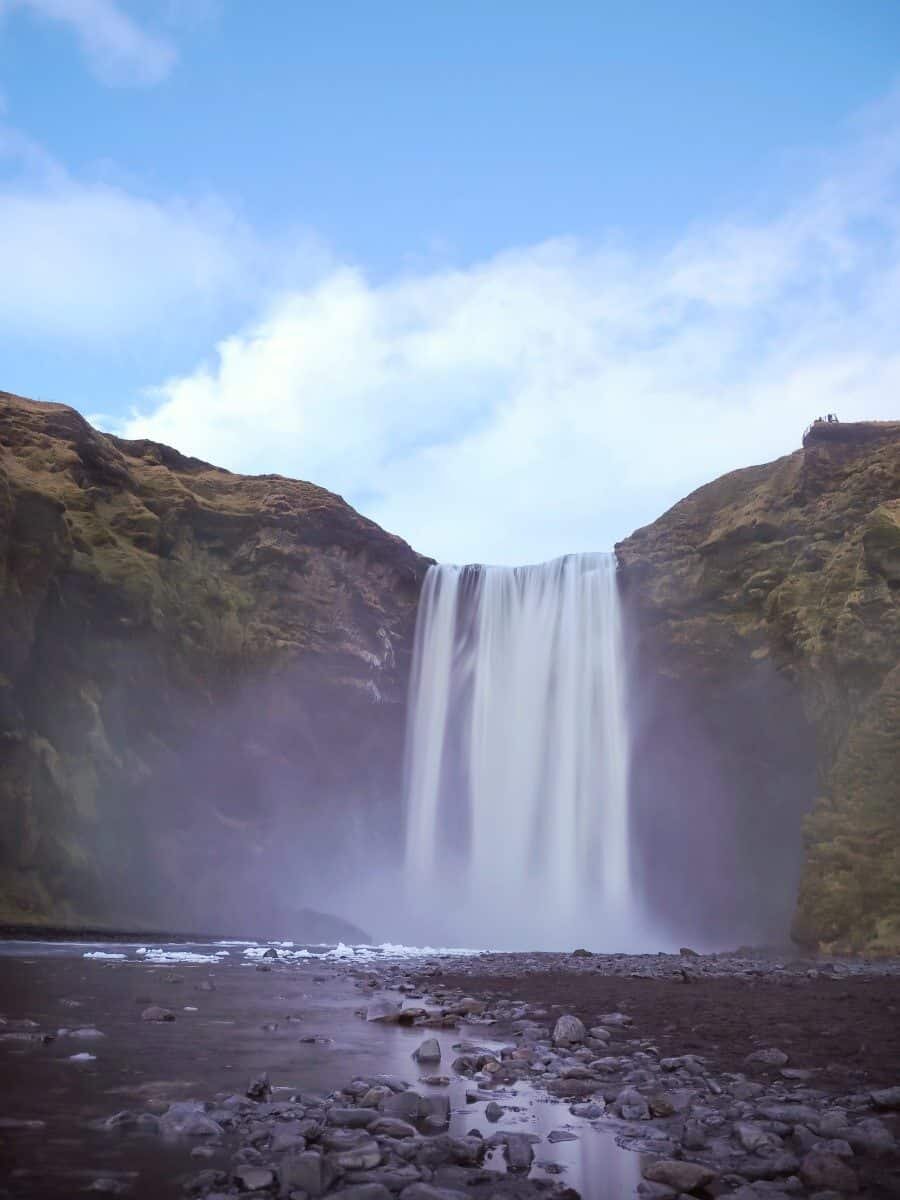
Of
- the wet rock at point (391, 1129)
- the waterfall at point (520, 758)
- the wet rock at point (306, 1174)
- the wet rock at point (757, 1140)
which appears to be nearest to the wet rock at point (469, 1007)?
the wet rock at point (391, 1129)

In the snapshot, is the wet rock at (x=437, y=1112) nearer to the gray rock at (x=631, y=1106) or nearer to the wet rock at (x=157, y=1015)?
the gray rock at (x=631, y=1106)

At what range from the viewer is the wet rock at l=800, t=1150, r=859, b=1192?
4129mm

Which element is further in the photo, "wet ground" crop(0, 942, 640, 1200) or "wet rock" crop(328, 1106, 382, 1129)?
"wet rock" crop(328, 1106, 382, 1129)

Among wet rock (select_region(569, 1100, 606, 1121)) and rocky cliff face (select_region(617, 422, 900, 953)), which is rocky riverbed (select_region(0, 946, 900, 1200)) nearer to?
wet rock (select_region(569, 1100, 606, 1121))

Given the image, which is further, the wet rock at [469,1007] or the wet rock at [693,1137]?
the wet rock at [469,1007]

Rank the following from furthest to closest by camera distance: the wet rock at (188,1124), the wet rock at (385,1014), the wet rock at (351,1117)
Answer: the wet rock at (385,1014) < the wet rock at (351,1117) < the wet rock at (188,1124)

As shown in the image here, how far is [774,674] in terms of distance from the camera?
3606cm

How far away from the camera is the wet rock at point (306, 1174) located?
12.5 ft

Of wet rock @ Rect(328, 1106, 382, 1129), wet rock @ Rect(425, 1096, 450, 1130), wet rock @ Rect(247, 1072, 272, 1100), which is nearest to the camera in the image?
wet rock @ Rect(328, 1106, 382, 1129)

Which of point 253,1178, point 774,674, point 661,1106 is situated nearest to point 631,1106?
point 661,1106

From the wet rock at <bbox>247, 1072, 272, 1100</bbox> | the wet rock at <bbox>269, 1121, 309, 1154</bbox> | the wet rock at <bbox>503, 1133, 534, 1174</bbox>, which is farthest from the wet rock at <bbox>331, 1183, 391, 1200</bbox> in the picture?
the wet rock at <bbox>247, 1072, 272, 1100</bbox>

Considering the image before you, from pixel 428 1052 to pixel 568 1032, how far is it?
165 cm

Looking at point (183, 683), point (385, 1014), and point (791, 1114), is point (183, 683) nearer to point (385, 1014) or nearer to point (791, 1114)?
point (385, 1014)

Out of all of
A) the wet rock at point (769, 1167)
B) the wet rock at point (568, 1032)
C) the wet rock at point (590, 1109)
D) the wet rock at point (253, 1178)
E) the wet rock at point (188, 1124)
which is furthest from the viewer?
the wet rock at point (568, 1032)
